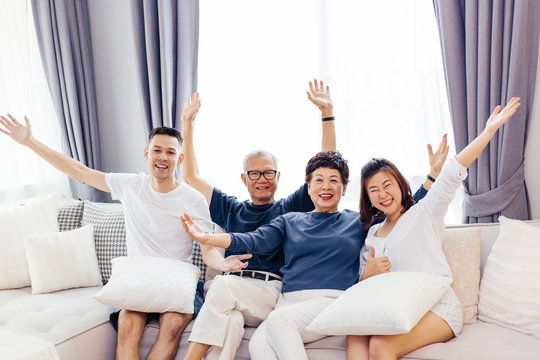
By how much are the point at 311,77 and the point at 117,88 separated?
155 cm

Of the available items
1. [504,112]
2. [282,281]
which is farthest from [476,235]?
[282,281]

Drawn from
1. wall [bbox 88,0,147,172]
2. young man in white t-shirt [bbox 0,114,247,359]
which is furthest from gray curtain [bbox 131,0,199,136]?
young man in white t-shirt [bbox 0,114,247,359]

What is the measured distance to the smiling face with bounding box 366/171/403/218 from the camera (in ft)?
6.44

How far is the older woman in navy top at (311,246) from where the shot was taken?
1.79 meters

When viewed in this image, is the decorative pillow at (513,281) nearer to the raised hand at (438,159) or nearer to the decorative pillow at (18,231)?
the raised hand at (438,159)

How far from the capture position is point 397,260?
1.90 meters

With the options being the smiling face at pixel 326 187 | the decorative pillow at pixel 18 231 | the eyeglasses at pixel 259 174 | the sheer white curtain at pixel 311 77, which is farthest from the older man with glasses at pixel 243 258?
the decorative pillow at pixel 18 231

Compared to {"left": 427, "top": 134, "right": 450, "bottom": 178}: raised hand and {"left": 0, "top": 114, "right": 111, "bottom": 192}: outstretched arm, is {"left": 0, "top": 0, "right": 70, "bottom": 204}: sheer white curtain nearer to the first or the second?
{"left": 0, "top": 114, "right": 111, "bottom": 192}: outstretched arm

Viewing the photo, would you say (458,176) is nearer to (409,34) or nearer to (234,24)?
(409,34)

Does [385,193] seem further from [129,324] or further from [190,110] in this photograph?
[129,324]

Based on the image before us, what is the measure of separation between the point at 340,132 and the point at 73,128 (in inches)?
77.3

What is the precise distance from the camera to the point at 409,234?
1896mm

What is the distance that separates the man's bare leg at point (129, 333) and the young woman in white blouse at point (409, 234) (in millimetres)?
899

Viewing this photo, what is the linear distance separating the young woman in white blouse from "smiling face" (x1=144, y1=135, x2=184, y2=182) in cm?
96
